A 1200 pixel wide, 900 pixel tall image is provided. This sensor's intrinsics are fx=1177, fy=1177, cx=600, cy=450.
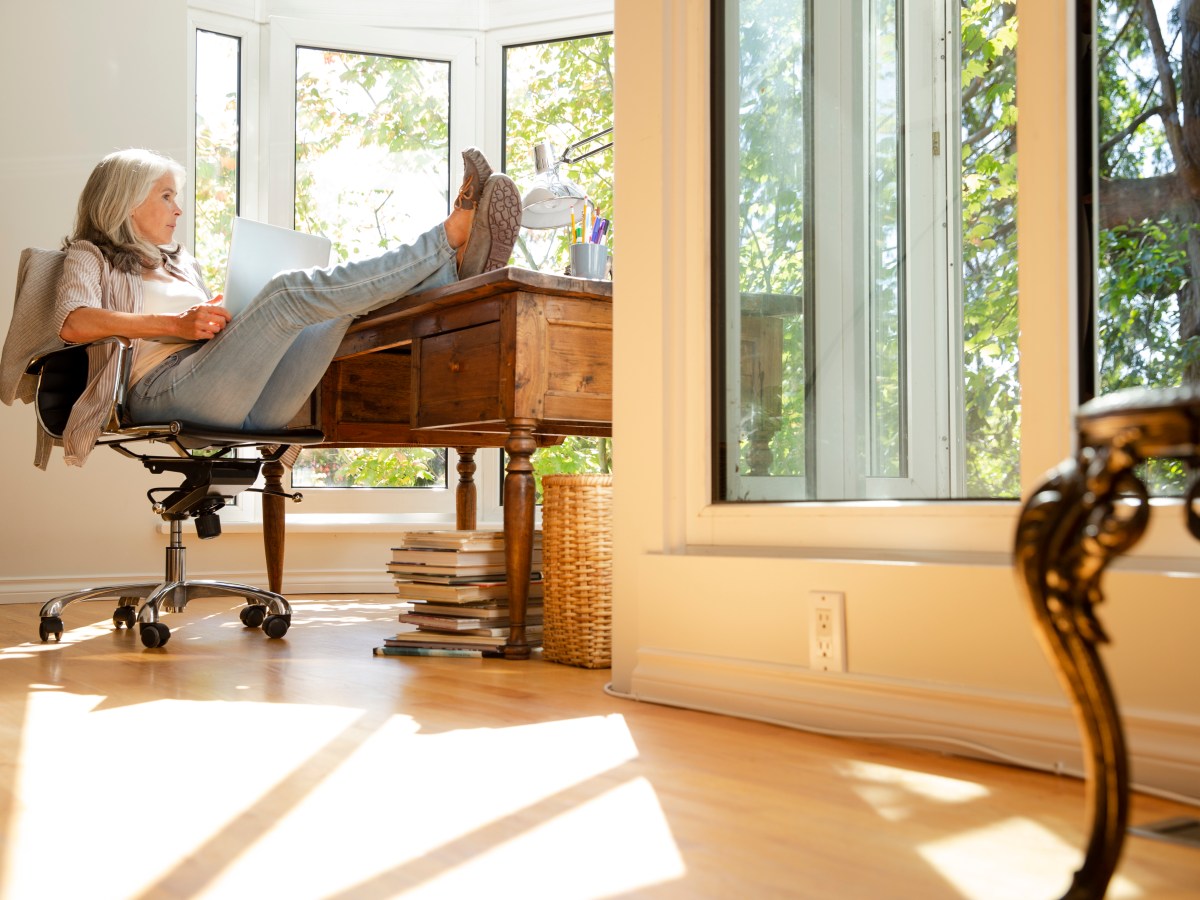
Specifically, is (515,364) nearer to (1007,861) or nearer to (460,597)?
(460,597)

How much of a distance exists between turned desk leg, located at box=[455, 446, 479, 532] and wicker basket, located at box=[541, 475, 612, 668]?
131cm

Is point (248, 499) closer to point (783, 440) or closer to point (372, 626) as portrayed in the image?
point (372, 626)

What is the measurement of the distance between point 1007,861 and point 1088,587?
1.39 ft

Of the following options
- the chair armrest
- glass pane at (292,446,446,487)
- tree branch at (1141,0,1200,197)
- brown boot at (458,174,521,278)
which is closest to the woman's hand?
the chair armrest

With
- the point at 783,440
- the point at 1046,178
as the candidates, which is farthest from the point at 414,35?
the point at 1046,178

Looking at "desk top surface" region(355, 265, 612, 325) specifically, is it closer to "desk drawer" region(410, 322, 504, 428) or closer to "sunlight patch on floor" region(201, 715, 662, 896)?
"desk drawer" region(410, 322, 504, 428)

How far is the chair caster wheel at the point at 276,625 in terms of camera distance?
108 inches

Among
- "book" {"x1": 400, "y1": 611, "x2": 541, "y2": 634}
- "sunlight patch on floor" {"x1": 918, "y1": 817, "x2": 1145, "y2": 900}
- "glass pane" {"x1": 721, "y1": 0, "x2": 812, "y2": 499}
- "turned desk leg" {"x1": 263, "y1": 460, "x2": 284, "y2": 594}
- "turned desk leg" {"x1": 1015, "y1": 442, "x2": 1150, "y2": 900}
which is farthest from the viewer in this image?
"turned desk leg" {"x1": 263, "y1": 460, "x2": 284, "y2": 594}

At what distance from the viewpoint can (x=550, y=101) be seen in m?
4.59

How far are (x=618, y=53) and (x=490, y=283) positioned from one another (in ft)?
1.57

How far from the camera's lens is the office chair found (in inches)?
105

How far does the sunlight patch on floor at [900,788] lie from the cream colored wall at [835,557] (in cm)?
12

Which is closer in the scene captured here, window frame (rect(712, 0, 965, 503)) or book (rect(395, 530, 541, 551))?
window frame (rect(712, 0, 965, 503))

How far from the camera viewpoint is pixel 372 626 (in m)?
3.06
